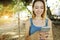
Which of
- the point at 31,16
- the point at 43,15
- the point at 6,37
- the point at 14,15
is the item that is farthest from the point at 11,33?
the point at 43,15

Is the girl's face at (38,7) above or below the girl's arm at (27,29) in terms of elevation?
above

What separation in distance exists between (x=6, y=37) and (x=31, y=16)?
403mm

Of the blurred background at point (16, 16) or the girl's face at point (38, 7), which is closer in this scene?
the girl's face at point (38, 7)

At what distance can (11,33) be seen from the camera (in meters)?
1.83

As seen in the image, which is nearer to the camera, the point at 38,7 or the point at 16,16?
the point at 38,7

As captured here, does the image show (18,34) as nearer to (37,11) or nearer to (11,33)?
(11,33)

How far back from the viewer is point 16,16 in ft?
5.93

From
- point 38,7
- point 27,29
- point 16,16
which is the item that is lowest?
point 27,29

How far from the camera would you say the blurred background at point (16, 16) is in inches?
70.7

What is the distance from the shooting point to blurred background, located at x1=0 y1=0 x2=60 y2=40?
70.7 inches

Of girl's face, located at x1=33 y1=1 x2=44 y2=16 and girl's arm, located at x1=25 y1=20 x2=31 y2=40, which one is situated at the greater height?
girl's face, located at x1=33 y1=1 x2=44 y2=16

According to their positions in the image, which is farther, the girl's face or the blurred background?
the blurred background

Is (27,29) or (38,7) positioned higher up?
(38,7)

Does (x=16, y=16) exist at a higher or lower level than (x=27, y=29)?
higher
